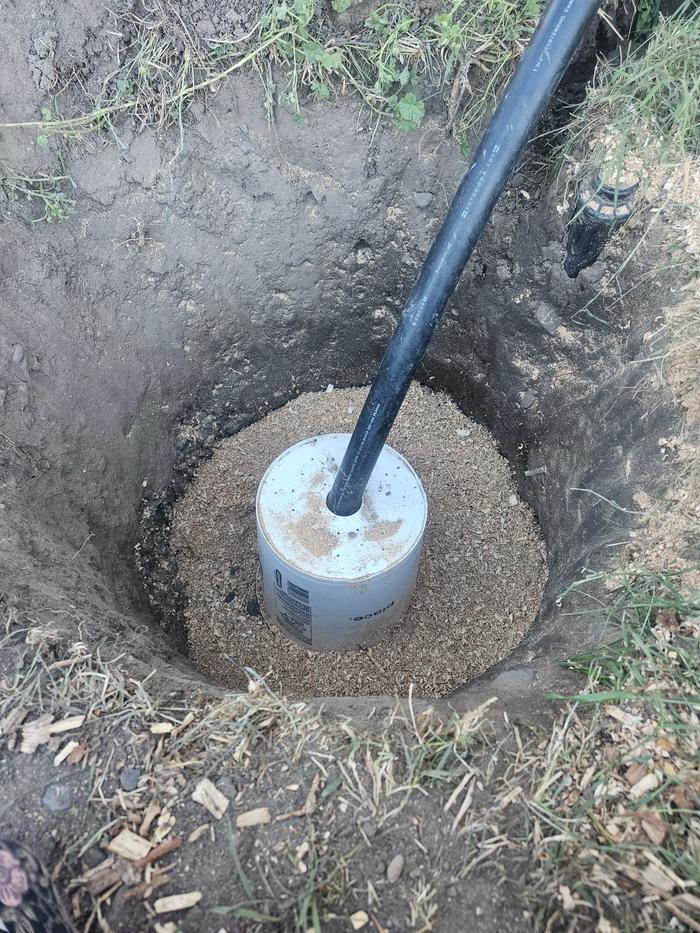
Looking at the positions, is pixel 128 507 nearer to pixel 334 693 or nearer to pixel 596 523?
pixel 334 693

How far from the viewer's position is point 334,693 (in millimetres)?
2311

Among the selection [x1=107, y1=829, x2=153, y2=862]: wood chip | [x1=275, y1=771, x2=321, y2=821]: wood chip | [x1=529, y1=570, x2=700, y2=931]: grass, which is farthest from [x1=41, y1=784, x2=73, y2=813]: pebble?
[x1=529, y1=570, x2=700, y2=931]: grass

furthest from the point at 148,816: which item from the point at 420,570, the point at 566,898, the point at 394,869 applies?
the point at 420,570

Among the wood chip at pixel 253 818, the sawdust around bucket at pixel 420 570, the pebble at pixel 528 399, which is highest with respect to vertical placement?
the pebble at pixel 528 399

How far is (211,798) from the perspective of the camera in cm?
128

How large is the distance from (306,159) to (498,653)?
1.93 meters

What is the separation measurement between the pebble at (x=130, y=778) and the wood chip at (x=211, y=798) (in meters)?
0.12

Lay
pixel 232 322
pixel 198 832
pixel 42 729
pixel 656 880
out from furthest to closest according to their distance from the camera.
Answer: pixel 232 322, pixel 42 729, pixel 198 832, pixel 656 880

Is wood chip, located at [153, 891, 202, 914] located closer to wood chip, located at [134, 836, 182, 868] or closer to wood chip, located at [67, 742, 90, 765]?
wood chip, located at [134, 836, 182, 868]

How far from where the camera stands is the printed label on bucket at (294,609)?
2.14 m

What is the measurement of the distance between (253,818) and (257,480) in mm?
1674

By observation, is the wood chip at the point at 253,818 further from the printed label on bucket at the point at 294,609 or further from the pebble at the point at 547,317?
the pebble at the point at 547,317

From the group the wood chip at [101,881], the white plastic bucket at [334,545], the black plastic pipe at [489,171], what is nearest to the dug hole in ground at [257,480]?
the wood chip at [101,881]

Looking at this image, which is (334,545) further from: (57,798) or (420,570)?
(57,798)
